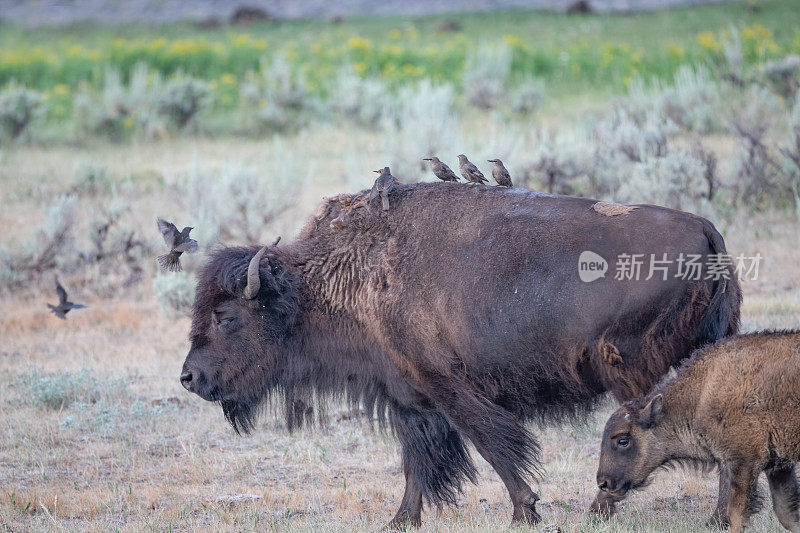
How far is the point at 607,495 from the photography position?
6.20 m

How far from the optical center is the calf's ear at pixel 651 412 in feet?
18.4

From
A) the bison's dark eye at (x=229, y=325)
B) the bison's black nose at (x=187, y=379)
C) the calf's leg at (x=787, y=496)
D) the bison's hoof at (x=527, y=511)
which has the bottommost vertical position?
the bison's hoof at (x=527, y=511)

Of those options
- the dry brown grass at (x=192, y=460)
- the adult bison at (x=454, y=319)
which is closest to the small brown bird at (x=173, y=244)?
the adult bison at (x=454, y=319)

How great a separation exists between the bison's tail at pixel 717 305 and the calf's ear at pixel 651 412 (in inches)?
17.6

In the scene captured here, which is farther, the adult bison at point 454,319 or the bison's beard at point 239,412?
the bison's beard at point 239,412

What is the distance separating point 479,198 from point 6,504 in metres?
3.79

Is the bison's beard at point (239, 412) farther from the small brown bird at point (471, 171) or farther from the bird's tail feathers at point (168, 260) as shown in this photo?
the small brown bird at point (471, 171)

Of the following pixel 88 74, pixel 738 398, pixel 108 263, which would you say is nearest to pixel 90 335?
pixel 108 263

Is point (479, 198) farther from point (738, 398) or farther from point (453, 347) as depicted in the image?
point (738, 398)

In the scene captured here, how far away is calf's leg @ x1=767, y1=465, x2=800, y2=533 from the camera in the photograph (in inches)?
220

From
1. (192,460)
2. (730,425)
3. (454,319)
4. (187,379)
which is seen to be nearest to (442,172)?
(454,319)

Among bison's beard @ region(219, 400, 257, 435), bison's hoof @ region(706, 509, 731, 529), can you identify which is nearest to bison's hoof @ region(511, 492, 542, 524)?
bison's hoof @ region(706, 509, 731, 529)

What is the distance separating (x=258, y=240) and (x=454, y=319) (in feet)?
26.9

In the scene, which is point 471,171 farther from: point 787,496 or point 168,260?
point 787,496
